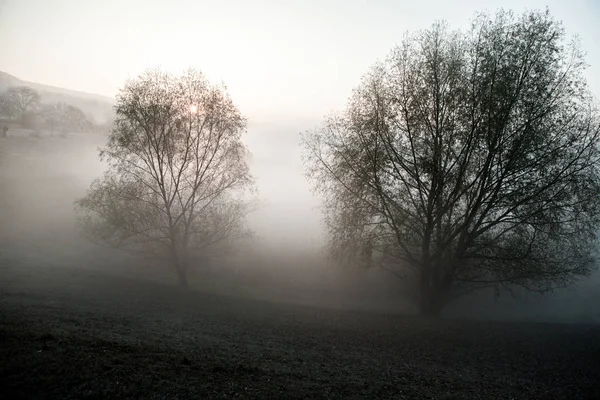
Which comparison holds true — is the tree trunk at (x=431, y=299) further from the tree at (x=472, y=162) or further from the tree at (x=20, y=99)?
the tree at (x=20, y=99)

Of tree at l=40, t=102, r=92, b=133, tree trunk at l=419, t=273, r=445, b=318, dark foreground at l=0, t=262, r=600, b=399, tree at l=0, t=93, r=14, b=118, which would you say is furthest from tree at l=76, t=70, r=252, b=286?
tree at l=0, t=93, r=14, b=118

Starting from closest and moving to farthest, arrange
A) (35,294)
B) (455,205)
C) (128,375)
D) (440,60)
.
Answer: (128,375)
(440,60)
(455,205)
(35,294)

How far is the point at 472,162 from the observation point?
20422mm

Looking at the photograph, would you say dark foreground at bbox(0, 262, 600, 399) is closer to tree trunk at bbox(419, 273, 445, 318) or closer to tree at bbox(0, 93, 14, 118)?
tree trunk at bbox(419, 273, 445, 318)

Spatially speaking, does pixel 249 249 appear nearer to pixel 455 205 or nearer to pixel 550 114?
pixel 455 205

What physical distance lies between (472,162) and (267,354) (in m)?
15.4

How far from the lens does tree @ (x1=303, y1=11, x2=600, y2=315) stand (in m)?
18.7

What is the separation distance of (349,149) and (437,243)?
7.96m

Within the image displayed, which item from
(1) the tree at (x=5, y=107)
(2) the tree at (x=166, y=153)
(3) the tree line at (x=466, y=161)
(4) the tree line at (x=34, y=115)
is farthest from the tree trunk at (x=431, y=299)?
(1) the tree at (x=5, y=107)

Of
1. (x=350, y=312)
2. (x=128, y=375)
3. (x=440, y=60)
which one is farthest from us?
(x=350, y=312)

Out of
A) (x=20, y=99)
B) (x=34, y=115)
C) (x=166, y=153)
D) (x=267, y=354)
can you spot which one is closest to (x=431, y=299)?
(x=267, y=354)

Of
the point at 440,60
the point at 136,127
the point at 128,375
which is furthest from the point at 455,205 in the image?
the point at 136,127

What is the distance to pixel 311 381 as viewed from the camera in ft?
36.6

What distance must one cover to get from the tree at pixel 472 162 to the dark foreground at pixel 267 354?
15.3 feet
